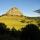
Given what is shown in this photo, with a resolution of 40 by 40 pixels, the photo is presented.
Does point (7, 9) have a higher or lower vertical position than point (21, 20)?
higher

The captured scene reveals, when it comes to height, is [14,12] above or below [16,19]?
above

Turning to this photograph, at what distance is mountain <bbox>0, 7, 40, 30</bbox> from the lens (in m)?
2.64

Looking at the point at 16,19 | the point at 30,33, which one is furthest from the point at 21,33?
the point at 16,19

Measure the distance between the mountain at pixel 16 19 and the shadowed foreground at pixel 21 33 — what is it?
7 cm

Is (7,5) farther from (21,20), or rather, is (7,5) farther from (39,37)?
(39,37)

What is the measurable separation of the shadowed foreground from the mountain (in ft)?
0.23

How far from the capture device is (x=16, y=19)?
2666 millimetres

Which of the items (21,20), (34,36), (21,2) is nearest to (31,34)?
(34,36)

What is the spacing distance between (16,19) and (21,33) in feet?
0.95

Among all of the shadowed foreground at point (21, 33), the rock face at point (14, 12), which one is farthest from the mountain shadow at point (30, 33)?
the rock face at point (14, 12)

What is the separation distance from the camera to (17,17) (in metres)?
2.67

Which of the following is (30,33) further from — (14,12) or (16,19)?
(14,12)

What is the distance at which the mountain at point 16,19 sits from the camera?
2639mm

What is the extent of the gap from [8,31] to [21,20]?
0.33 m
